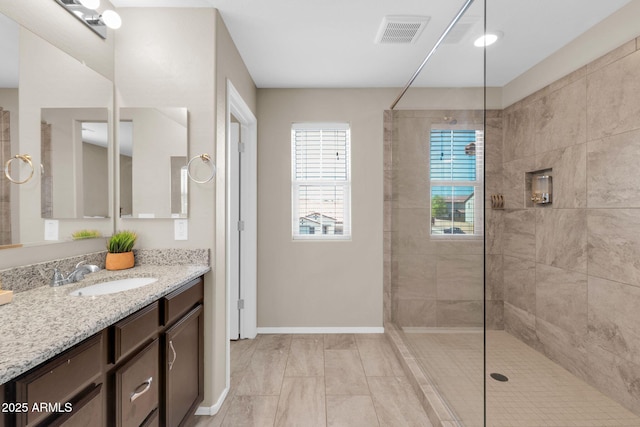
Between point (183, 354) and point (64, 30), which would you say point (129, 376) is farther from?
point (64, 30)

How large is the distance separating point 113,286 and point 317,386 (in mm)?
1511

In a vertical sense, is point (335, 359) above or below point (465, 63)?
below

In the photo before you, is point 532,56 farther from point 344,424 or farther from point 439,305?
point 344,424

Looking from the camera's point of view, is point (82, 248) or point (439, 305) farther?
point (439, 305)

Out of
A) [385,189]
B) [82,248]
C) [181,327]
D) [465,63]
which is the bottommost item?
[181,327]

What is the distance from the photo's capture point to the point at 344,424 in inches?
70.6

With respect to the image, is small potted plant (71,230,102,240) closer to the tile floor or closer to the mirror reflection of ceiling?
the mirror reflection of ceiling

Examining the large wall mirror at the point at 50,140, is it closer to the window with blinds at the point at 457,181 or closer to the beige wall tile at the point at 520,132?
the window with blinds at the point at 457,181

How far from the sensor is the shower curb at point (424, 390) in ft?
5.57

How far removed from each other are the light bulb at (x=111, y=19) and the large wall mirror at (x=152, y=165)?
466 millimetres

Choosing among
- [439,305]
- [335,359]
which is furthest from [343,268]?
[439,305]

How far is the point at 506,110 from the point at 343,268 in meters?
2.18

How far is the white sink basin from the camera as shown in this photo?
1.46 meters

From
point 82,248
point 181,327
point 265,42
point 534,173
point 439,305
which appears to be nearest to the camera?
point 181,327
